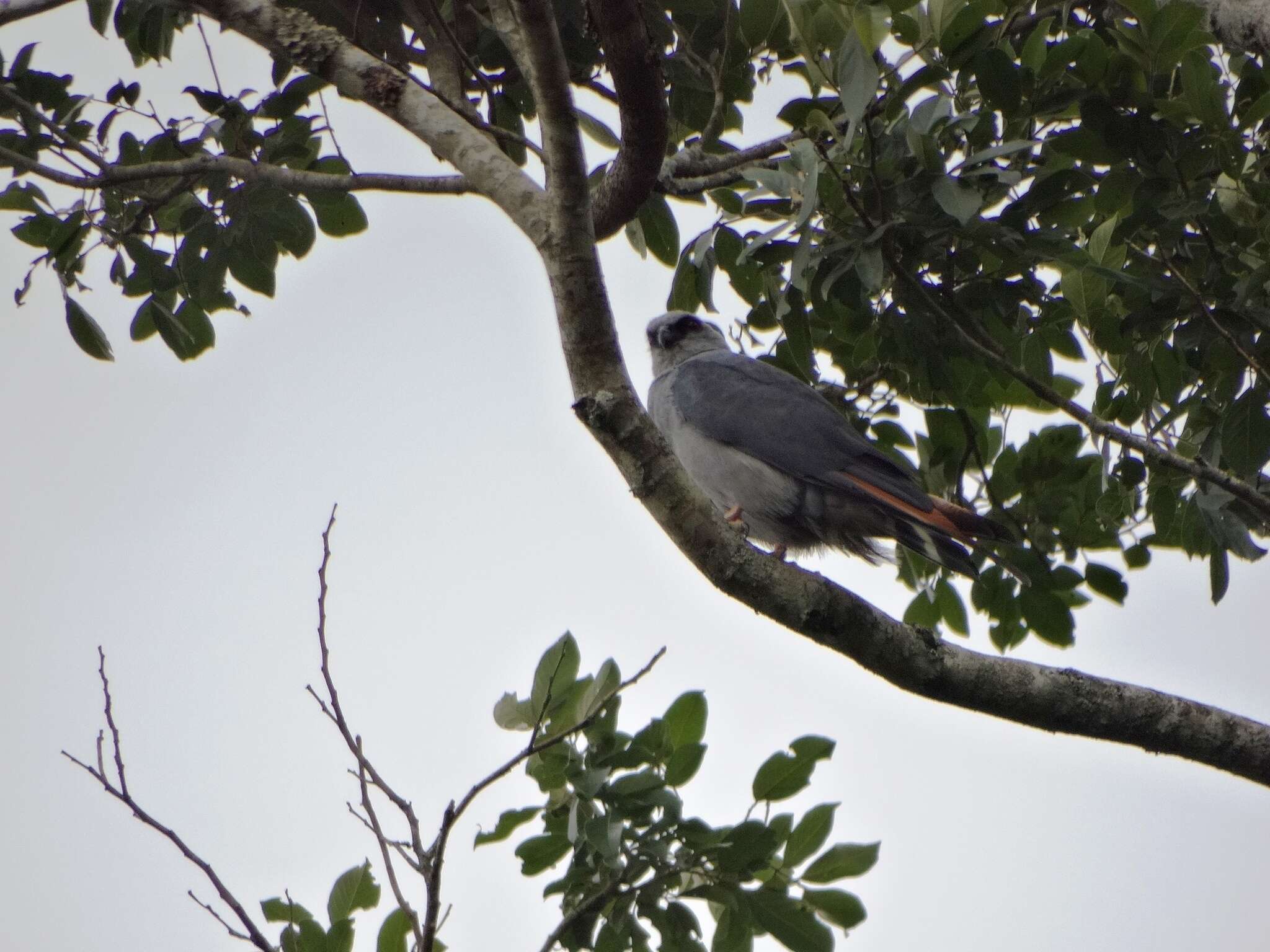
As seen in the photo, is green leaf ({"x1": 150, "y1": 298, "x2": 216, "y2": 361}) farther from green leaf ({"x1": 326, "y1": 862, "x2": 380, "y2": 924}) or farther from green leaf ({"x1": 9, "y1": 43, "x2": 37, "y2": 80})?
green leaf ({"x1": 326, "y1": 862, "x2": 380, "y2": 924})

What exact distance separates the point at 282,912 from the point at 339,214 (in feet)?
7.16

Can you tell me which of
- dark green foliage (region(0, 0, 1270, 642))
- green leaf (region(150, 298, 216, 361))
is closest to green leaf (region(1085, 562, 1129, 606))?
dark green foliage (region(0, 0, 1270, 642))

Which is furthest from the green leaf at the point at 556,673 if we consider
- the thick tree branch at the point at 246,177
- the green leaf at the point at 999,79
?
the green leaf at the point at 999,79

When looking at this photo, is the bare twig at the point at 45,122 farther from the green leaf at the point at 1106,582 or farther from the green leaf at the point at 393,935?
the green leaf at the point at 1106,582

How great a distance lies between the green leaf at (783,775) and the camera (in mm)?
2701

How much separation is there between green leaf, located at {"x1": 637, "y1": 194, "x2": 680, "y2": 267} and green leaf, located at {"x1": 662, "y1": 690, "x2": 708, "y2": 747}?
5.42ft

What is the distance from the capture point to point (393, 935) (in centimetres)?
254

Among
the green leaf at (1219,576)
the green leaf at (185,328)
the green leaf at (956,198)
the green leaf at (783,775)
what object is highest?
the green leaf at (185,328)

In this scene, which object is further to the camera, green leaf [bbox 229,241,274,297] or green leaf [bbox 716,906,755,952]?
green leaf [bbox 229,241,274,297]

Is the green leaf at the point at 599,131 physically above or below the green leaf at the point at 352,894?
above

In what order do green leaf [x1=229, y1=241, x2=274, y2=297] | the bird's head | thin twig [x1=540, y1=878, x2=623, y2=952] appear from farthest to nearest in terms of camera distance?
1. the bird's head
2. green leaf [x1=229, y1=241, x2=274, y2=297]
3. thin twig [x1=540, y1=878, x2=623, y2=952]

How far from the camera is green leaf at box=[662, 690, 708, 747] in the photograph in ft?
9.04

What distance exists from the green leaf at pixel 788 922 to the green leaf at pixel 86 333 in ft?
8.30

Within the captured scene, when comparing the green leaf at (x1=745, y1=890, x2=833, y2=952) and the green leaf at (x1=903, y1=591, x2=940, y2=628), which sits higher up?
the green leaf at (x1=903, y1=591, x2=940, y2=628)
